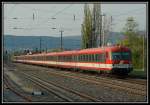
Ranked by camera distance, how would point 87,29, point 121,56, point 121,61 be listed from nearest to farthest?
point 121,61 → point 121,56 → point 87,29

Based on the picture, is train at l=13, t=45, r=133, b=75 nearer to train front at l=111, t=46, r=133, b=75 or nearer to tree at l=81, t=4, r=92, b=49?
train front at l=111, t=46, r=133, b=75

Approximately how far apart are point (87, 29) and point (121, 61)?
31569mm

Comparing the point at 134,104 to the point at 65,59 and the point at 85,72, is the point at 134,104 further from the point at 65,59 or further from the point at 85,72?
the point at 65,59

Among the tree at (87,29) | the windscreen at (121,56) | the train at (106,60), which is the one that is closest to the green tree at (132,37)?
the tree at (87,29)

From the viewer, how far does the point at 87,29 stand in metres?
62.0

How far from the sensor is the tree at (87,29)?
60.1 meters

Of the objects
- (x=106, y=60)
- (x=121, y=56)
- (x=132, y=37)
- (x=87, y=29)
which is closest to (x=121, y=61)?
(x=121, y=56)

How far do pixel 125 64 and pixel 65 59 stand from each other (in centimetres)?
1967

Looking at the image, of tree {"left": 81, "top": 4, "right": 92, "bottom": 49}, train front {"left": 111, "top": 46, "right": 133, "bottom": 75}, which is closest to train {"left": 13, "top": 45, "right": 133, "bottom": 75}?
train front {"left": 111, "top": 46, "right": 133, "bottom": 75}

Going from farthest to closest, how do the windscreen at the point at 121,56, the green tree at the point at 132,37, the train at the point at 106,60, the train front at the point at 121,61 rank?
the green tree at the point at 132,37
the windscreen at the point at 121,56
the train at the point at 106,60
the train front at the point at 121,61

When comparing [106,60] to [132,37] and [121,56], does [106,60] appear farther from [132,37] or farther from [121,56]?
[132,37]

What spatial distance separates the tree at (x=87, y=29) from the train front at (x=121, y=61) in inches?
1086

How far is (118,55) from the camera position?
102 ft

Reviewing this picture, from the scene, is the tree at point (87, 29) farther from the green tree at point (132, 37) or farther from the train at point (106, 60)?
the train at point (106, 60)
